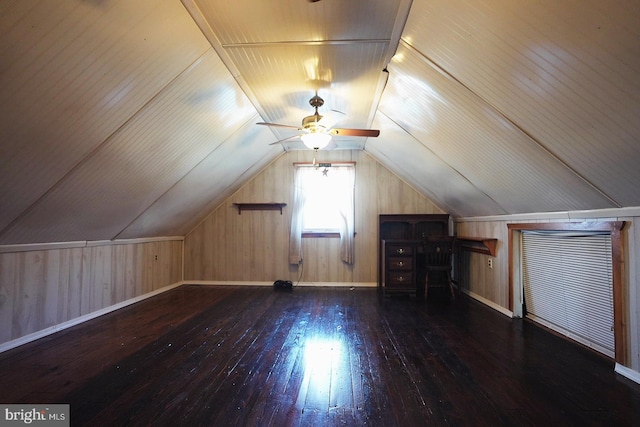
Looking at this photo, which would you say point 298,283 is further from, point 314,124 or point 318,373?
point 314,124

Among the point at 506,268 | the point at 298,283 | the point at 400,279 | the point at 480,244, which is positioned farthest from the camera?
the point at 298,283

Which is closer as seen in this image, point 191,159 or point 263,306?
point 191,159

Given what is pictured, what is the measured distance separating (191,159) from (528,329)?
3921mm

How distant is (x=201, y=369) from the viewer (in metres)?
2.06

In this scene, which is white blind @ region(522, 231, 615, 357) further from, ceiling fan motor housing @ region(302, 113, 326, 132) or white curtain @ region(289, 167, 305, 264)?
white curtain @ region(289, 167, 305, 264)

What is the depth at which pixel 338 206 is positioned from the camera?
4.75 meters

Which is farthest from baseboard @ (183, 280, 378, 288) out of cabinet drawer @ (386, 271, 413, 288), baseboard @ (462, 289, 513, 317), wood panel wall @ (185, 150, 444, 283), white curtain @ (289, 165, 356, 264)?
baseboard @ (462, 289, 513, 317)

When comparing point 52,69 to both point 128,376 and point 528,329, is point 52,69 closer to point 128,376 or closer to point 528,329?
point 128,376

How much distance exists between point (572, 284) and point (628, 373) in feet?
2.59

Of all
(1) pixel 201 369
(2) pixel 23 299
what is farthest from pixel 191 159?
(1) pixel 201 369

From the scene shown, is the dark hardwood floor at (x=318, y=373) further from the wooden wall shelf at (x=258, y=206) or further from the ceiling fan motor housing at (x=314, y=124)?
the wooden wall shelf at (x=258, y=206)

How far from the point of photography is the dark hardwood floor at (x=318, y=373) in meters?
1.57

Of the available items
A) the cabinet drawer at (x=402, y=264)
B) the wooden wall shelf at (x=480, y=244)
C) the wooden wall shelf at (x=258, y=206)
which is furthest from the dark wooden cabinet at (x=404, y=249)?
the wooden wall shelf at (x=258, y=206)

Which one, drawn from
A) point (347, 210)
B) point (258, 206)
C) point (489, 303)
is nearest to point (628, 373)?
point (489, 303)
